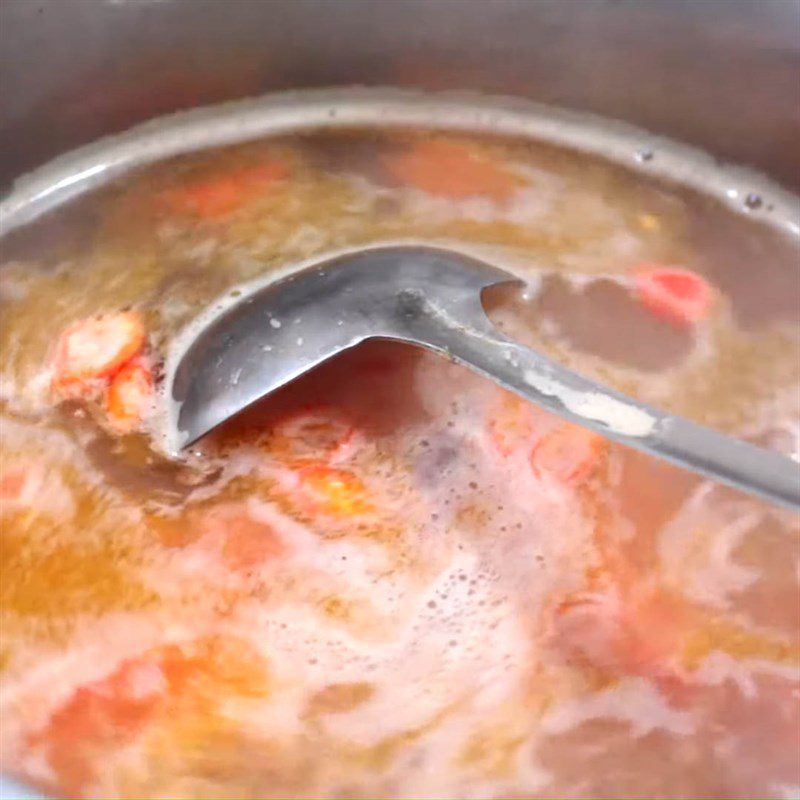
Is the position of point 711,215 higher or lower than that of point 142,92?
lower

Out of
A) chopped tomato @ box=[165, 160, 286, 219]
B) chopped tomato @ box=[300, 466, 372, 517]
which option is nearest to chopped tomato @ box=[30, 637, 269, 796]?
chopped tomato @ box=[300, 466, 372, 517]

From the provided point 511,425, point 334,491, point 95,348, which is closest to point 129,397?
point 95,348

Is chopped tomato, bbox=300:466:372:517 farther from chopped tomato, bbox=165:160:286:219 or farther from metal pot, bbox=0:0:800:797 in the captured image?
metal pot, bbox=0:0:800:797

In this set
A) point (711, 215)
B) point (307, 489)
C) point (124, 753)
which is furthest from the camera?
point (711, 215)

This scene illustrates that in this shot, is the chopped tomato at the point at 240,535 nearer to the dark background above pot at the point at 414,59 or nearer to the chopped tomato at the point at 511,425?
the chopped tomato at the point at 511,425

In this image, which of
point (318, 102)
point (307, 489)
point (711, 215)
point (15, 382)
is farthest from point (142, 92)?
point (711, 215)

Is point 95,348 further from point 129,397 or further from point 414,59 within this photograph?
point 414,59

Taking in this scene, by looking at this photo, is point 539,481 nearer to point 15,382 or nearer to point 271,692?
point 271,692

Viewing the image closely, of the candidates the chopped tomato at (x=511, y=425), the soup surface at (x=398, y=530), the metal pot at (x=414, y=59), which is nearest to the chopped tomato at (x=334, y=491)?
the soup surface at (x=398, y=530)
